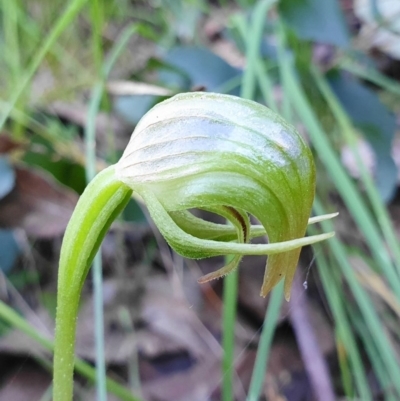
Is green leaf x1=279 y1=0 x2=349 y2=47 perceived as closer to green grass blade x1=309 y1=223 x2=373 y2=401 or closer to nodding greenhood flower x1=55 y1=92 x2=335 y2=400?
green grass blade x1=309 y1=223 x2=373 y2=401

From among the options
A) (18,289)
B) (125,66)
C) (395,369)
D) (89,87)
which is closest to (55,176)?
(18,289)

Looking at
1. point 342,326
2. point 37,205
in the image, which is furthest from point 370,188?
point 37,205

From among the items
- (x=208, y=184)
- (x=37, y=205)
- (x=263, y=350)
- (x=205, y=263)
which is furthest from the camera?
(x=205, y=263)

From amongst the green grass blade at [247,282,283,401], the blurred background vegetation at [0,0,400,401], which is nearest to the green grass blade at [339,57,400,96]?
the blurred background vegetation at [0,0,400,401]

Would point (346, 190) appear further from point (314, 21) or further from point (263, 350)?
point (314, 21)

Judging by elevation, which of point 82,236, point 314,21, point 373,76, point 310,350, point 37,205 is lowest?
point 310,350

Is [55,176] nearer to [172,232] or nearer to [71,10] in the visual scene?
[71,10]

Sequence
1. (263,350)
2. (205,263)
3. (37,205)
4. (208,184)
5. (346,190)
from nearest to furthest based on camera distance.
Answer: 1. (208,184)
2. (263,350)
3. (346,190)
4. (37,205)
5. (205,263)
